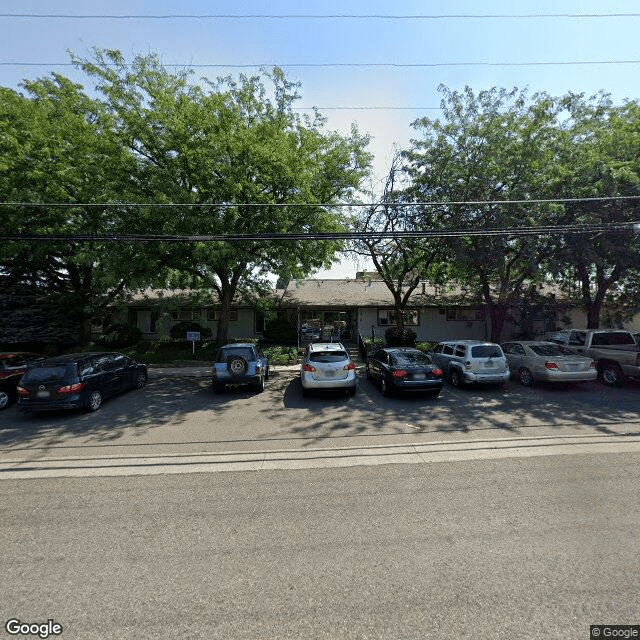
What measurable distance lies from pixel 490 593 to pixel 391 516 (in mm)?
1375

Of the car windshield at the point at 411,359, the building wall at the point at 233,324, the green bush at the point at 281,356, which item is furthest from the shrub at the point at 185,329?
the car windshield at the point at 411,359

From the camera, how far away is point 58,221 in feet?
49.7

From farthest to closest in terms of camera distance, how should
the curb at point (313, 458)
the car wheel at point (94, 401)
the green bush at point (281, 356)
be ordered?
the green bush at point (281, 356)
the car wheel at point (94, 401)
the curb at point (313, 458)

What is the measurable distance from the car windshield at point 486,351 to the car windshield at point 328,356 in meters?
4.37

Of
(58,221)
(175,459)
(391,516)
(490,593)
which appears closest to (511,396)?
(391,516)

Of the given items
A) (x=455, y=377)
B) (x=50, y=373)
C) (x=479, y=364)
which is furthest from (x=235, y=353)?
(x=479, y=364)

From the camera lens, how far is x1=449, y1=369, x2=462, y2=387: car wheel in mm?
11508

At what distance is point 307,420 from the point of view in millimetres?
8359

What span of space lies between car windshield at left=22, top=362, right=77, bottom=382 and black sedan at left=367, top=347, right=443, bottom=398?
875cm

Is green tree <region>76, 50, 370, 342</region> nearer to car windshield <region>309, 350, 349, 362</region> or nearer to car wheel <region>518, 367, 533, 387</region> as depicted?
car windshield <region>309, 350, 349, 362</region>

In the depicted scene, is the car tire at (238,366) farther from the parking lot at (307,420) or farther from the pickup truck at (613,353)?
the pickup truck at (613,353)

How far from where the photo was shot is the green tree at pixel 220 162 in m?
Answer: 12.5

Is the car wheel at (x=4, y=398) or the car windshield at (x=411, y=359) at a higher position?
the car windshield at (x=411, y=359)

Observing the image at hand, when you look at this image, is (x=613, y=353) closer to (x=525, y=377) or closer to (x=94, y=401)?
(x=525, y=377)
